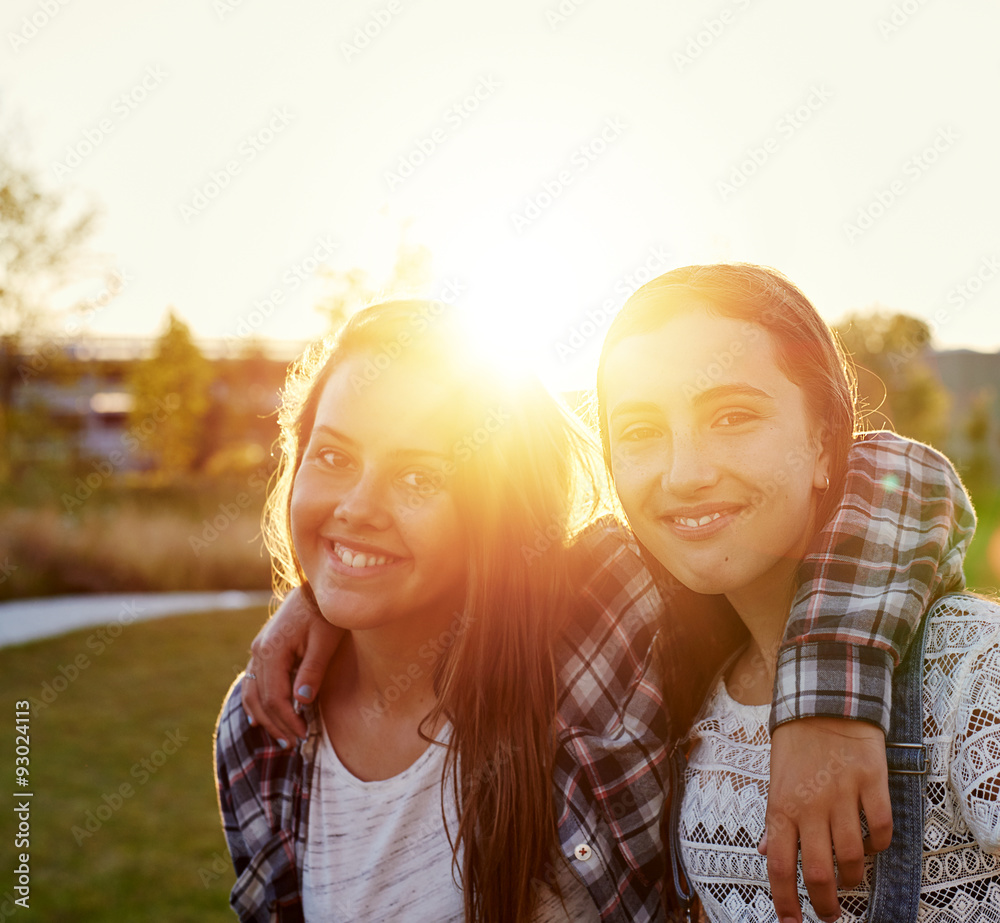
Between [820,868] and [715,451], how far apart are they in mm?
776

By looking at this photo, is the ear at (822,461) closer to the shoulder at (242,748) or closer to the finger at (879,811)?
the finger at (879,811)

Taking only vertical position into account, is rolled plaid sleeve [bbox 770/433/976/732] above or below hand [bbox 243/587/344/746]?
above

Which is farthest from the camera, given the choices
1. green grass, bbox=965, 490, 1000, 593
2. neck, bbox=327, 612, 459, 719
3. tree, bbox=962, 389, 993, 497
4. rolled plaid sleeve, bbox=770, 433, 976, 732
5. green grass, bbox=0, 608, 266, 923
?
tree, bbox=962, 389, 993, 497

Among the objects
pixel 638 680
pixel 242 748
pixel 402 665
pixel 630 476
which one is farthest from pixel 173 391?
pixel 630 476

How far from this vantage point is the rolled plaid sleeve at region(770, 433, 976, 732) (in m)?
1.59

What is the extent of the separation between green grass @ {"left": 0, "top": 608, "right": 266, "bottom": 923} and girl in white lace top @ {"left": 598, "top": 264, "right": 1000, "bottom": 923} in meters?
3.50

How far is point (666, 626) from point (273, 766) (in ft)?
4.12

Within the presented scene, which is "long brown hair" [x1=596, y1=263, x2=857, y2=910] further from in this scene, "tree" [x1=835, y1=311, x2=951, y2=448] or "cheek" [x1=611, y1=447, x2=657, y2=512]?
"tree" [x1=835, y1=311, x2=951, y2=448]

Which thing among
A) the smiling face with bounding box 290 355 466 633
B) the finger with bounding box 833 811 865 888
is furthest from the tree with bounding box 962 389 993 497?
the finger with bounding box 833 811 865 888

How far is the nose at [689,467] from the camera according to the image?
5.58ft

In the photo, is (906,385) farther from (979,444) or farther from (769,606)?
(769,606)

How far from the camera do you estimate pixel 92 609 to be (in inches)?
393

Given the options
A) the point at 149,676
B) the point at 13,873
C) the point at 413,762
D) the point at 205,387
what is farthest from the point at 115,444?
the point at 413,762

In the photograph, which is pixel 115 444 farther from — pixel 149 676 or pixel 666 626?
pixel 666 626
